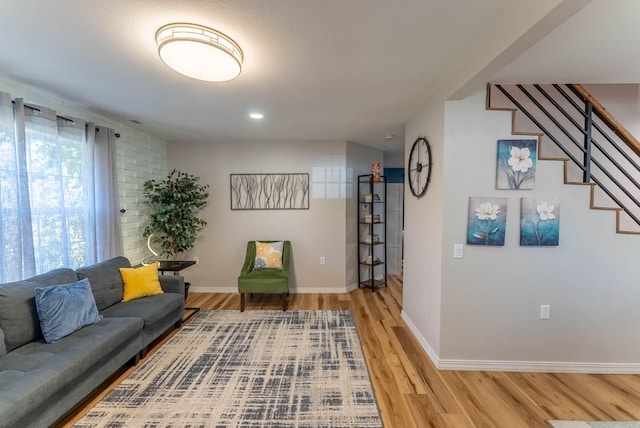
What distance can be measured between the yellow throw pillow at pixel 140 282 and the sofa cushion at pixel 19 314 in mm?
781

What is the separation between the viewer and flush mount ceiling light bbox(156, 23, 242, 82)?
1.47m

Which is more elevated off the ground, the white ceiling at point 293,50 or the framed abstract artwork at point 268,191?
the white ceiling at point 293,50

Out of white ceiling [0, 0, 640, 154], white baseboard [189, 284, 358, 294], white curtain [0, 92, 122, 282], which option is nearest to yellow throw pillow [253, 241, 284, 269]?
white baseboard [189, 284, 358, 294]

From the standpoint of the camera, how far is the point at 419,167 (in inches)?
113

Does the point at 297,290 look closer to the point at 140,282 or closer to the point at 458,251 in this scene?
the point at 140,282

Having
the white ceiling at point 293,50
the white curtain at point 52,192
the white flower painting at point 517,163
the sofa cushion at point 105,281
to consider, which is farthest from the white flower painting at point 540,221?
the white curtain at point 52,192

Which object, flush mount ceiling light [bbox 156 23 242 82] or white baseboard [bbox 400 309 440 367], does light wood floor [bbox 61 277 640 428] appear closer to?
white baseboard [bbox 400 309 440 367]

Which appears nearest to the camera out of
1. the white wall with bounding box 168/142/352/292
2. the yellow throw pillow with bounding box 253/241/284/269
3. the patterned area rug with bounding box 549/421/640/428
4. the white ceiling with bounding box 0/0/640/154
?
the white ceiling with bounding box 0/0/640/154

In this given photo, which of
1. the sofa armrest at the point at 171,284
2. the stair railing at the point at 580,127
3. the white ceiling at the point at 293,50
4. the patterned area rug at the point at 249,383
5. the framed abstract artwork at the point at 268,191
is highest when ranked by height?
the white ceiling at the point at 293,50

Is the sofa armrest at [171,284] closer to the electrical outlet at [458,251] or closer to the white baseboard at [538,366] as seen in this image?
the white baseboard at [538,366]

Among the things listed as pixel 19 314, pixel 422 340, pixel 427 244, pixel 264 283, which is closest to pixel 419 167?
pixel 427 244

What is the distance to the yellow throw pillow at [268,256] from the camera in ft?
13.3

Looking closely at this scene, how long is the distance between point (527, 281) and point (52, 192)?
436 centimetres

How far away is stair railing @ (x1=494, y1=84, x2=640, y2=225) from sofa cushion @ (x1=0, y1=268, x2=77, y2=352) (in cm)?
404
